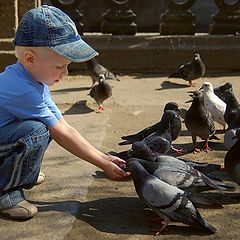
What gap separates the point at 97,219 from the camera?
402 centimetres

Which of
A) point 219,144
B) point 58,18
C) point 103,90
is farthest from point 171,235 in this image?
point 103,90

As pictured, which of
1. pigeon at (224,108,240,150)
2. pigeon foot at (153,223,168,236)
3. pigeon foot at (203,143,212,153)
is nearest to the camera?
pigeon foot at (153,223,168,236)

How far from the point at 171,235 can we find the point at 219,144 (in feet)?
7.08

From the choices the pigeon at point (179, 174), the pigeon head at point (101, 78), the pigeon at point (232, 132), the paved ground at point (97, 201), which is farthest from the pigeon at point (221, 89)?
the pigeon at point (179, 174)

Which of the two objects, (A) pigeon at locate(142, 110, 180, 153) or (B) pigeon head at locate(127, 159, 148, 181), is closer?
(B) pigeon head at locate(127, 159, 148, 181)

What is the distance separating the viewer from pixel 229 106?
595cm

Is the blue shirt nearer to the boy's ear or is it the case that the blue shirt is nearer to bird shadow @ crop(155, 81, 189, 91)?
the boy's ear

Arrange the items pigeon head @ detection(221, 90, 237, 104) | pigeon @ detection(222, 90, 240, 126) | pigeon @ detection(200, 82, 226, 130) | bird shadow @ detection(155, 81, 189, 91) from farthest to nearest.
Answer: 1. bird shadow @ detection(155, 81, 189, 91)
2. pigeon @ detection(200, 82, 226, 130)
3. pigeon head @ detection(221, 90, 237, 104)
4. pigeon @ detection(222, 90, 240, 126)

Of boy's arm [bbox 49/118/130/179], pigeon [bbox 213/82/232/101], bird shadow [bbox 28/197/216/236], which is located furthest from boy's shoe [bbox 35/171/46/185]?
pigeon [bbox 213/82/232/101]

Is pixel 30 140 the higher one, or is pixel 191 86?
pixel 30 140

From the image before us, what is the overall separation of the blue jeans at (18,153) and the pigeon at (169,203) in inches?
27.9

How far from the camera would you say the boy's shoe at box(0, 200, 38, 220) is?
396 cm

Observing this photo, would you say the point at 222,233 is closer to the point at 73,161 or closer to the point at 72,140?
the point at 72,140

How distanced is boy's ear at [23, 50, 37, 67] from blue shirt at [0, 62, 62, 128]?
0.10 meters
